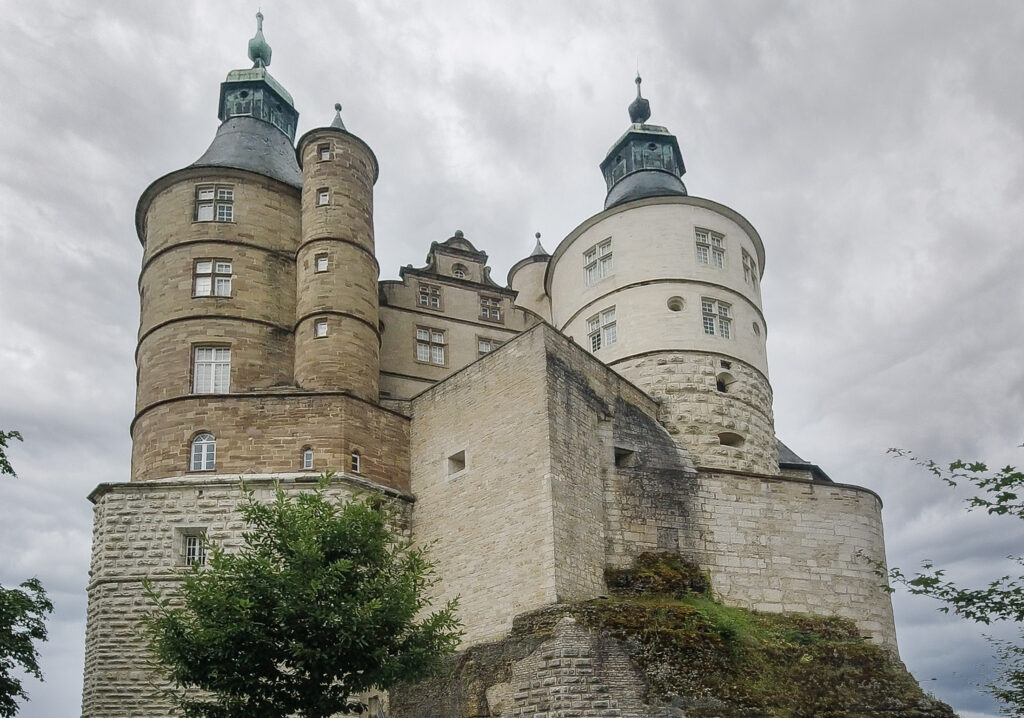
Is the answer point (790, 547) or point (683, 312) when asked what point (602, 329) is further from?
point (790, 547)

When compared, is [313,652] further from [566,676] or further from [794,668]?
[794,668]

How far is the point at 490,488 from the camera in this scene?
82.6ft

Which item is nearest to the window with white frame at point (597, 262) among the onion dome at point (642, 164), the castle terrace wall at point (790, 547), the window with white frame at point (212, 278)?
the onion dome at point (642, 164)

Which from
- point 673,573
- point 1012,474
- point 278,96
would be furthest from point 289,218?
point 1012,474

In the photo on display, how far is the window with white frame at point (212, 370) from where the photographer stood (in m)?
28.3

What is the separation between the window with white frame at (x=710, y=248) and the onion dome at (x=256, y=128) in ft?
39.2

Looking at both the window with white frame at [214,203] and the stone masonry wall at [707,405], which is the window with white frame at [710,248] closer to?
the stone masonry wall at [707,405]

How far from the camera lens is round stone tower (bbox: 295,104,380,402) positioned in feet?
94.4

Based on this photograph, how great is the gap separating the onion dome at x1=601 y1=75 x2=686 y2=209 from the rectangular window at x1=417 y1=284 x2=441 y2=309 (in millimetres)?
6546

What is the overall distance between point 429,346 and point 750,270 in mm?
10208

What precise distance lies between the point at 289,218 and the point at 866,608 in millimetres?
18534

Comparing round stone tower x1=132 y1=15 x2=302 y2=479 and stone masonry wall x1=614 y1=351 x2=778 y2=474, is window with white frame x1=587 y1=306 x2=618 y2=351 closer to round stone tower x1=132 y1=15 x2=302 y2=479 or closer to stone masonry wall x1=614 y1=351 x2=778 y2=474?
stone masonry wall x1=614 y1=351 x2=778 y2=474

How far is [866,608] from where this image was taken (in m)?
27.0

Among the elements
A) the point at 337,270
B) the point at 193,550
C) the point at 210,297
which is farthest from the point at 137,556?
the point at 337,270
